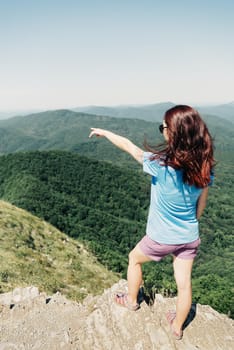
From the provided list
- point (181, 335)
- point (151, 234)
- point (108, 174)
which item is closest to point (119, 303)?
point (181, 335)

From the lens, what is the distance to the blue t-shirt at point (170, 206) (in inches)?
222

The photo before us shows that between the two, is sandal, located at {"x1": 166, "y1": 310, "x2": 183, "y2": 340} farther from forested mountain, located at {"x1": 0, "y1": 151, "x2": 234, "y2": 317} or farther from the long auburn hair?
forested mountain, located at {"x1": 0, "y1": 151, "x2": 234, "y2": 317}

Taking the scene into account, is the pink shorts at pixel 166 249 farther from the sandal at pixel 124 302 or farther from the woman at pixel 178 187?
the sandal at pixel 124 302

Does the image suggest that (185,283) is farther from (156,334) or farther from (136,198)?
(136,198)

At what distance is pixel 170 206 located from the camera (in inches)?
228

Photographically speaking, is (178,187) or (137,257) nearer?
(178,187)

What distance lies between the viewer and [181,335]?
7047 mm

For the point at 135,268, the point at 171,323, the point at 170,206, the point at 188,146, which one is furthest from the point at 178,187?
the point at 171,323

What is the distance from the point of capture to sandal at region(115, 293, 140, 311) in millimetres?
7512

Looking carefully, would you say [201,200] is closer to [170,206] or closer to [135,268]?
[170,206]

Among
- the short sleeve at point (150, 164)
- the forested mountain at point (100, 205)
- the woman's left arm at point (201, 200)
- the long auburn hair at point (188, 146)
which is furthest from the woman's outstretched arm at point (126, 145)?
the forested mountain at point (100, 205)

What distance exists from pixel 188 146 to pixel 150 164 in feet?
2.20

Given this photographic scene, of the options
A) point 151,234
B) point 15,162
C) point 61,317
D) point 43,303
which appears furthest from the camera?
Answer: point 15,162

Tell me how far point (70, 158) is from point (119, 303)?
14002 centimetres
